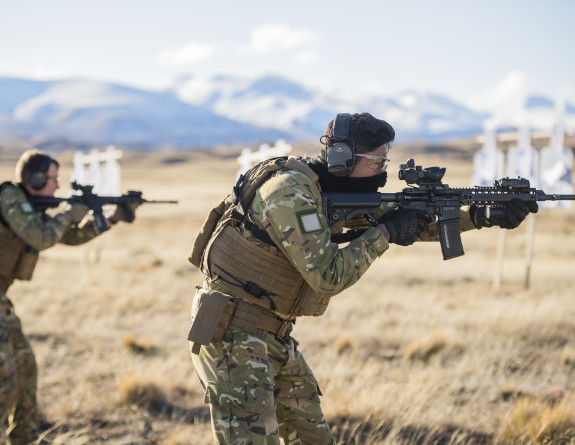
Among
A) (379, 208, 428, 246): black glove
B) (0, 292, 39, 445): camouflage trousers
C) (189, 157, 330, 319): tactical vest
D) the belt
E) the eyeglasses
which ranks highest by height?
the eyeglasses

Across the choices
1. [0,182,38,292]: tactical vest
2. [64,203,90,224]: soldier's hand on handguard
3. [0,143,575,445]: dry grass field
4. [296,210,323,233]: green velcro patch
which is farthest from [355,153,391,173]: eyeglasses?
[64,203,90,224]: soldier's hand on handguard

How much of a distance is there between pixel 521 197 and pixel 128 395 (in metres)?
3.44

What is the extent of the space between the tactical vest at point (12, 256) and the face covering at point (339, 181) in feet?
7.76

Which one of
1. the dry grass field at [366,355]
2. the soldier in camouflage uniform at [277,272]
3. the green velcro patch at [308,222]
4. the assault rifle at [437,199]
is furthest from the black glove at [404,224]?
the dry grass field at [366,355]

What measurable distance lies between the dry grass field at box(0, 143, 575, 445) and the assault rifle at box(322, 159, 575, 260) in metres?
1.48

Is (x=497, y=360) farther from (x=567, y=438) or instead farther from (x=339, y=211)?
(x=339, y=211)

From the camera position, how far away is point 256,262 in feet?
9.68

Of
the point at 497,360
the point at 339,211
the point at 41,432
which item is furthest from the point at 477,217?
the point at 41,432

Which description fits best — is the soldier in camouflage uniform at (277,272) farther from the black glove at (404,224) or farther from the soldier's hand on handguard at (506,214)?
the soldier's hand on handguard at (506,214)

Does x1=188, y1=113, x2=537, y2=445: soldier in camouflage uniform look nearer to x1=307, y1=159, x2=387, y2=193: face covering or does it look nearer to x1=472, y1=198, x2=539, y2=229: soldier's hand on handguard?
x1=307, y1=159, x2=387, y2=193: face covering

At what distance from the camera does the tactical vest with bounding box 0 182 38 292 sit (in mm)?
4293

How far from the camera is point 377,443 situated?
13.2 ft

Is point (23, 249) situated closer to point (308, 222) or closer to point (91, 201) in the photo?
point (91, 201)

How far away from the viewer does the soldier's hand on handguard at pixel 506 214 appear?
347 centimetres
